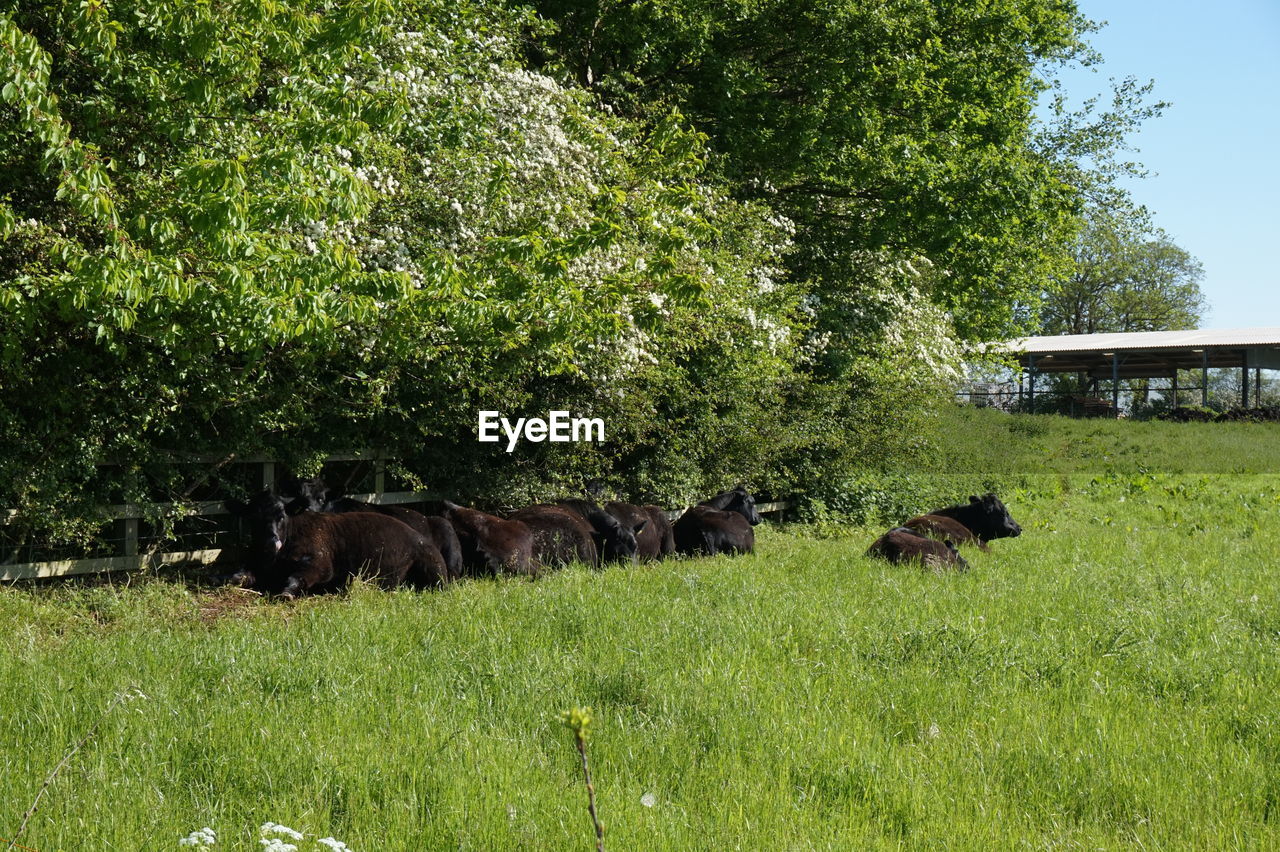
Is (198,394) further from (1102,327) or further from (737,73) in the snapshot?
(1102,327)

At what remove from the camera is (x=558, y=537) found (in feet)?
40.1

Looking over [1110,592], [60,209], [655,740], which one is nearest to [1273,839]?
[655,740]

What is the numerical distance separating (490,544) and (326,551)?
1816 millimetres

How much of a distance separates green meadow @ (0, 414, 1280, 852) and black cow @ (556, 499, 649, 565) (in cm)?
245

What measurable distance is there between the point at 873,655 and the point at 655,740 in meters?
2.47

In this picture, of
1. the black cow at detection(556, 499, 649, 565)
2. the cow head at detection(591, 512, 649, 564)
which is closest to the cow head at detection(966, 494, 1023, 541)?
the black cow at detection(556, 499, 649, 565)

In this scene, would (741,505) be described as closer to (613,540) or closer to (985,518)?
(985,518)

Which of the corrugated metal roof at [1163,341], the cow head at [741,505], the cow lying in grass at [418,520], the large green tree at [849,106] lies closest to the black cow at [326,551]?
the cow lying in grass at [418,520]

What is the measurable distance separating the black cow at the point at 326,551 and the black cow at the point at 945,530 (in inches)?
241

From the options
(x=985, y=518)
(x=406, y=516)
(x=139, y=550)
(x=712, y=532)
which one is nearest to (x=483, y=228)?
(x=406, y=516)

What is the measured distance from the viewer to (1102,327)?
82500 mm

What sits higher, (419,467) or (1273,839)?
(419,467)

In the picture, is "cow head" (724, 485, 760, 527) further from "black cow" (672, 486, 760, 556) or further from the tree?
the tree

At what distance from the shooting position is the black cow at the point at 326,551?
10.2 metres
